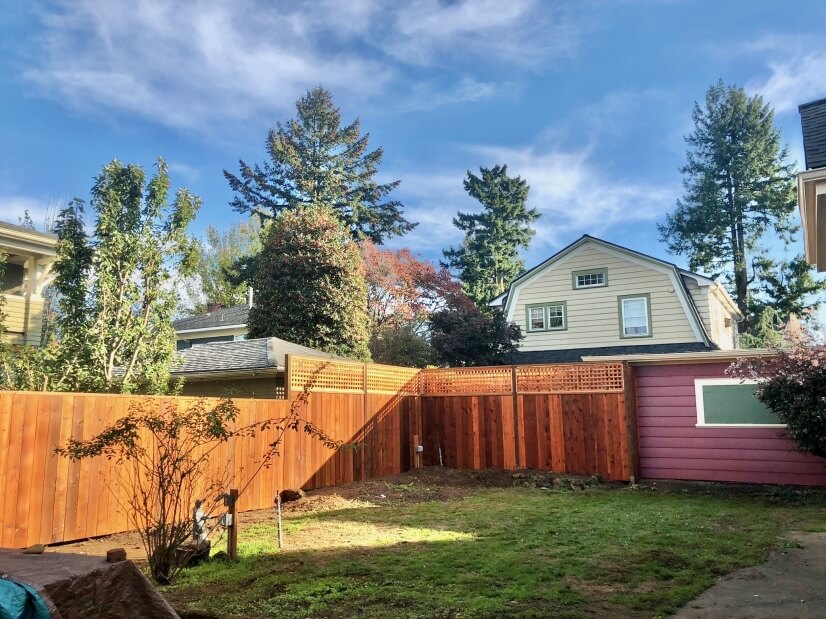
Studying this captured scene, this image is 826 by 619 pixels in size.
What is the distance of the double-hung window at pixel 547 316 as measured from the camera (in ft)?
60.4

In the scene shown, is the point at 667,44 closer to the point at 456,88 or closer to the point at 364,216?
the point at 456,88

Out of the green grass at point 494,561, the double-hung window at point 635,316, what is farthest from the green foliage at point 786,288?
the green grass at point 494,561

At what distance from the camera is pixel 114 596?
2336mm

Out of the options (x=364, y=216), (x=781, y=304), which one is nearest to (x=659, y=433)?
(x=781, y=304)

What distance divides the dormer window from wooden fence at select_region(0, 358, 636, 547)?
7.44 metres

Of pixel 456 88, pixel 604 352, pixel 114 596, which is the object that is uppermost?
pixel 456 88

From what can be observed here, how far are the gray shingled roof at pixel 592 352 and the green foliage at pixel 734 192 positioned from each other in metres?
12.6

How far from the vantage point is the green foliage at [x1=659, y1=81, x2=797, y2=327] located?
27125mm

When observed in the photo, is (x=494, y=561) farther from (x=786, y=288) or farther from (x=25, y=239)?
(x=786, y=288)

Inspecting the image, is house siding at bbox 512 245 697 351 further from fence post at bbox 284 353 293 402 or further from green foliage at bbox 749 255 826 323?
green foliage at bbox 749 255 826 323

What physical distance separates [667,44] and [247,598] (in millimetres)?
13679

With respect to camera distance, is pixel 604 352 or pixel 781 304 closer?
pixel 604 352

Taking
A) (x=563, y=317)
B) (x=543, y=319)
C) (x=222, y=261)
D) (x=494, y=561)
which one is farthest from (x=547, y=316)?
(x=222, y=261)

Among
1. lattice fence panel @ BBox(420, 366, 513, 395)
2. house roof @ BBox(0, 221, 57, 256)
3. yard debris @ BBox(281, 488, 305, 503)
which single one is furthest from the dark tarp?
house roof @ BBox(0, 221, 57, 256)
